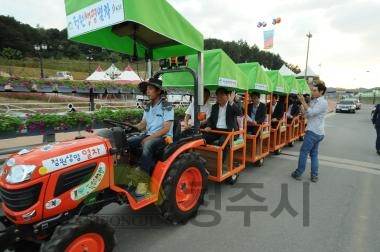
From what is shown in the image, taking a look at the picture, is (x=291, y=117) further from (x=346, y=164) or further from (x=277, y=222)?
(x=277, y=222)

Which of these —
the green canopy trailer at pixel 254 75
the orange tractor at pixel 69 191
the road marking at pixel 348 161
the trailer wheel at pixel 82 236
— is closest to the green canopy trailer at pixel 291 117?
the road marking at pixel 348 161

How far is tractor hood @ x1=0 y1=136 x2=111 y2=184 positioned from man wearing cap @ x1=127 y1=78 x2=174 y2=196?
67 centimetres

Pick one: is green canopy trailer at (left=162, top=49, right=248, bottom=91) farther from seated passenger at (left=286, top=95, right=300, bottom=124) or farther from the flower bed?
seated passenger at (left=286, top=95, right=300, bottom=124)

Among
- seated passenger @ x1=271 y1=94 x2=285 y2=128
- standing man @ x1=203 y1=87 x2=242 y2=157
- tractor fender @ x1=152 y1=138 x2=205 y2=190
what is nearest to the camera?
tractor fender @ x1=152 y1=138 x2=205 y2=190

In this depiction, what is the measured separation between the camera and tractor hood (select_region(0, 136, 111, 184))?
215 cm

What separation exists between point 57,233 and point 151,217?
164cm

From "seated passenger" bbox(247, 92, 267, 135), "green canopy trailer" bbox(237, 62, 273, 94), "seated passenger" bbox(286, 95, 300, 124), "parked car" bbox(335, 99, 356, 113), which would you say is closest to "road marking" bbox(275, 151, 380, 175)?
"seated passenger" bbox(286, 95, 300, 124)

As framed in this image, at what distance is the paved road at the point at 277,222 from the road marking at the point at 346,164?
635 mm

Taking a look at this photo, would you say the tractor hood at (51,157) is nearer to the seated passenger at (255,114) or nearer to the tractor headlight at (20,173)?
the tractor headlight at (20,173)

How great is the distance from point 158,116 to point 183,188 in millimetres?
1048

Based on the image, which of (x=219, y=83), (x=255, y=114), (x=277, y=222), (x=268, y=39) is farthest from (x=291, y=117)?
(x=268, y=39)

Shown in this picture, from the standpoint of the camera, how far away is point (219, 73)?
416 cm

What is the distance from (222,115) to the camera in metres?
→ 5.07

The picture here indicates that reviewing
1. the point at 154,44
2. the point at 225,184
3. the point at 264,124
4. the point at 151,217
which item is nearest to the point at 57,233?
the point at 151,217
